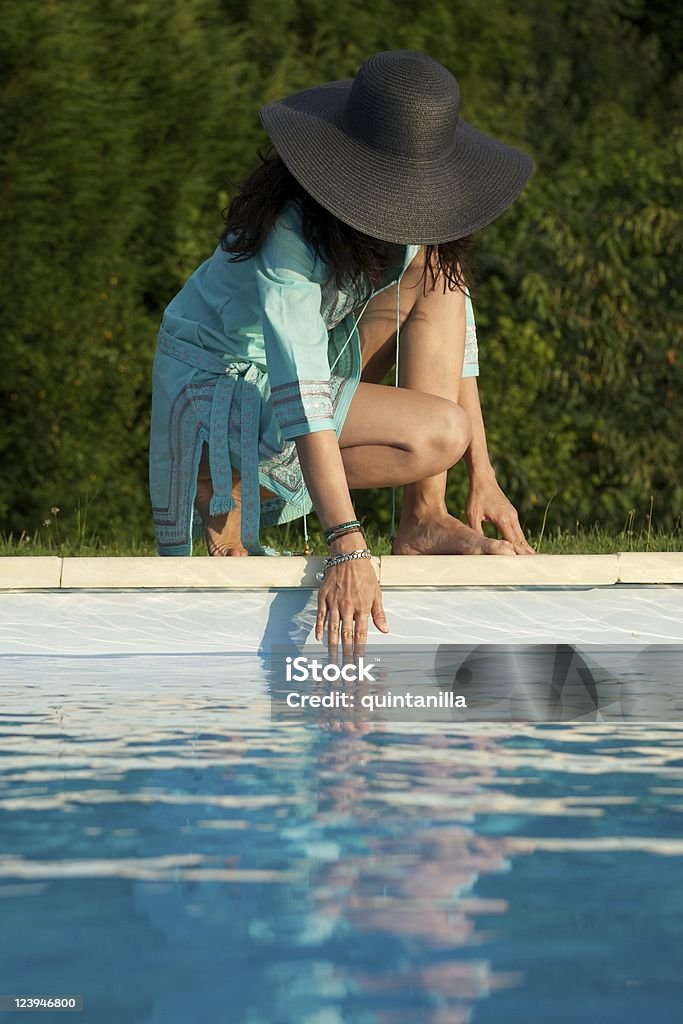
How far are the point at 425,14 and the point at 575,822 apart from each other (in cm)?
1011

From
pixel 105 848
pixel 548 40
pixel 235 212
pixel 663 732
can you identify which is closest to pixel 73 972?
pixel 105 848

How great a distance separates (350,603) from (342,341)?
101 centimetres

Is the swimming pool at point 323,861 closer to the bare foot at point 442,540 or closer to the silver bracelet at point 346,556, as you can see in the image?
the silver bracelet at point 346,556

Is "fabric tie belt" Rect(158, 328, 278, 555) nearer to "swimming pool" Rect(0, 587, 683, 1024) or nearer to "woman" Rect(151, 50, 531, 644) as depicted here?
"woman" Rect(151, 50, 531, 644)

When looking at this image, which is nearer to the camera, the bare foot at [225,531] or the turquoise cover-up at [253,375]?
the turquoise cover-up at [253,375]

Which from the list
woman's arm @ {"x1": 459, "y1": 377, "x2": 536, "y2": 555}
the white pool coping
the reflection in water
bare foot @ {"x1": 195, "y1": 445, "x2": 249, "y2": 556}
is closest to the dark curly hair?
woman's arm @ {"x1": 459, "y1": 377, "x2": 536, "y2": 555}

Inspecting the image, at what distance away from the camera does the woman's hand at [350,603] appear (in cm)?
311

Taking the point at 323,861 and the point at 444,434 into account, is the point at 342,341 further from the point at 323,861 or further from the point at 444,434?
the point at 323,861

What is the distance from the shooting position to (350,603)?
3.12 metres

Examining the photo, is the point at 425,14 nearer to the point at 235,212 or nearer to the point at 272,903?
the point at 235,212

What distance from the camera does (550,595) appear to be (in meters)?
3.56

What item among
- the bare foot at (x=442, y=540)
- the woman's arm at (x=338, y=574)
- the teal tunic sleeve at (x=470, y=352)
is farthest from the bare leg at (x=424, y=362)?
the woman's arm at (x=338, y=574)

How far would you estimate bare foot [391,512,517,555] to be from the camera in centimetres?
362

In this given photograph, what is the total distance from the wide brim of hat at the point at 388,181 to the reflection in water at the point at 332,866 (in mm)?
1246
